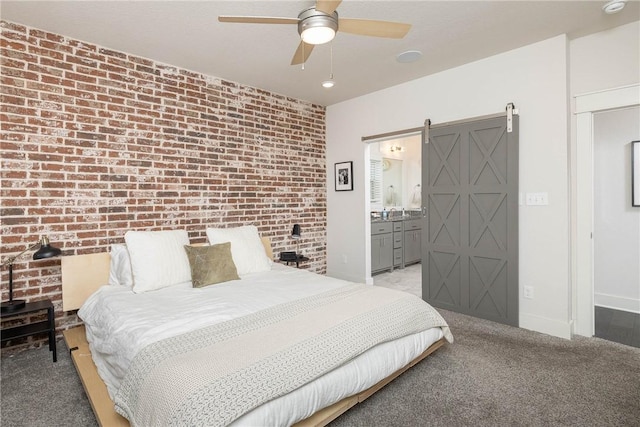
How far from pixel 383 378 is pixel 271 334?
0.77 m

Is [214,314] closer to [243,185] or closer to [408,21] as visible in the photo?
[243,185]

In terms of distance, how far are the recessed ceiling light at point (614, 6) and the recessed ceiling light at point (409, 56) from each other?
1389mm

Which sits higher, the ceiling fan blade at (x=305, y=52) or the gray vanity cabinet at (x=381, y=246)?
the ceiling fan blade at (x=305, y=52)

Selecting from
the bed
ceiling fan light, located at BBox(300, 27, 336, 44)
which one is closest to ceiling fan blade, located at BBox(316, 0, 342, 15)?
ceiling fan light, located at BBox(300, 27, 336, 44)

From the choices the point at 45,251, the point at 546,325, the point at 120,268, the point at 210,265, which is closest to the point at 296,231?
the point at 210,265

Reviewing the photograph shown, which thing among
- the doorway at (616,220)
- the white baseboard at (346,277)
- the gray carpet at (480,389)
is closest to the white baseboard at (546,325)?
the gray carpet at (480,389)

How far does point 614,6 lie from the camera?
2.45 m

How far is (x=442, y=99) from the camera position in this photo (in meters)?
3.74

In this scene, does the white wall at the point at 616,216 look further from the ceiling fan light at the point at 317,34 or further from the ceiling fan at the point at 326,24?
the ceiling fan light at the point at 317,34

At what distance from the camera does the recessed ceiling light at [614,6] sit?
241 centimetres

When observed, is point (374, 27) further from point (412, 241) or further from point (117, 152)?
point (412, 241)

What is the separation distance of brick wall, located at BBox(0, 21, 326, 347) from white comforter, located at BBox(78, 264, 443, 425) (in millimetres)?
755

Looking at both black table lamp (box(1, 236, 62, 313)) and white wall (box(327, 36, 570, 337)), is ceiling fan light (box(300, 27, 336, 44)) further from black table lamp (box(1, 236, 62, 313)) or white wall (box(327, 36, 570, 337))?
black table lamp (box(1, 236, 62, 313))

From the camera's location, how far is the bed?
1.40 meters
